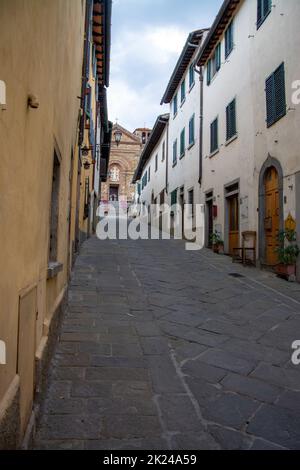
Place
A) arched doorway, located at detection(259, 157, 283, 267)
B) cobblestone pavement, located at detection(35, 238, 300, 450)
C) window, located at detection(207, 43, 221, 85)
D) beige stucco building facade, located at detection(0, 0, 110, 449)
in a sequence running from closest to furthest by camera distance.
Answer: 1. beige stucco building facade, located at detection(0, 0, 110, 449)
2. cobblestone pavement, located at detection(35, 238, 300, 450)
3. arched doorway, located at detection(259, 157, 283, 267)
4. window, located at detection(207, 43, 221, 85)

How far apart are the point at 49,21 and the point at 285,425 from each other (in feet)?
11.0

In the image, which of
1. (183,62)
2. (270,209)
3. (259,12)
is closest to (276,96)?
(270,209)

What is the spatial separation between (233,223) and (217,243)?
2.83ft

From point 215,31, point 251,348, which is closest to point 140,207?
point 215,31

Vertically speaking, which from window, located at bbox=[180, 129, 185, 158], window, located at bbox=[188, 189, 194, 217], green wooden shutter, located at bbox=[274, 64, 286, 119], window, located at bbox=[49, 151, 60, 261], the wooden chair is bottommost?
the wooden chair

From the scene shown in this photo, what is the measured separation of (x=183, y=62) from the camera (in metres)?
17.5

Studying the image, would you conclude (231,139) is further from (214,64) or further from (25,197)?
(25,197)

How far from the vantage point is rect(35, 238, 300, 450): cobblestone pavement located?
249cm

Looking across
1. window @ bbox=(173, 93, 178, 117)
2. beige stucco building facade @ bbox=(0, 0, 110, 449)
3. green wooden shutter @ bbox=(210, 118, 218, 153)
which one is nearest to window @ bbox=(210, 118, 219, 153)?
green wooden shutter @ bbox=(210, 118, 218, 153)

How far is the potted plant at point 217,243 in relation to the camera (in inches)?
480

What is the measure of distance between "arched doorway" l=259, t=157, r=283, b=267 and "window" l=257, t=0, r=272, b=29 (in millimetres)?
3853

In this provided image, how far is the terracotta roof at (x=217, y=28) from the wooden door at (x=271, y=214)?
6015 millimetres

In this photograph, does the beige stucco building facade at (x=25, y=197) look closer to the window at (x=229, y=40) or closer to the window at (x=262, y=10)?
the window at (x=262, y=10)

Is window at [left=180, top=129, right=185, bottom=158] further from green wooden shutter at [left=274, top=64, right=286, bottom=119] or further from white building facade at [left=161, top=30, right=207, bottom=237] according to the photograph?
green wooden shutter at [left=274, top=64, right=286, bottom=119]
